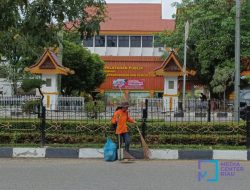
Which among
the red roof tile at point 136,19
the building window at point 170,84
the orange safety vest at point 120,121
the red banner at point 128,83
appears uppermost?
the red roof tile at point 136,19

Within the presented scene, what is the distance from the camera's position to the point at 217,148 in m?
11.5

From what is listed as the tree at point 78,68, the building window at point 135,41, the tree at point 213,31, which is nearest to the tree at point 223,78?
the tree at point 213,31

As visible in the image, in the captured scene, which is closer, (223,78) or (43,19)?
(43,19)

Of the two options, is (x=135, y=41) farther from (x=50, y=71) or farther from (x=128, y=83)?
(x=50, y=71)

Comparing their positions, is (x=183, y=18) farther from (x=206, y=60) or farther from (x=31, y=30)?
(x=31, y=30)

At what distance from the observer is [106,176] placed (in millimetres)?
8500

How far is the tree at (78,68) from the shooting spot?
3724 centimetres

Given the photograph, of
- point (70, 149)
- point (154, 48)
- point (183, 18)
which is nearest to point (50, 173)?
point (70, 149)

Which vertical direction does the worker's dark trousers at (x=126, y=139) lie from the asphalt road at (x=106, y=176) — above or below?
above

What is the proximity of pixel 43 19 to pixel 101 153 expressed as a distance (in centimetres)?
328

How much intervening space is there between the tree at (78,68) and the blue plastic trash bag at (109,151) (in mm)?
26578

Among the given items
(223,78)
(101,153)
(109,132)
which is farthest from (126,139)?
(223,78)

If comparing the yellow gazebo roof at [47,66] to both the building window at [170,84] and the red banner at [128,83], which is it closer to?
the building window at [170,84]

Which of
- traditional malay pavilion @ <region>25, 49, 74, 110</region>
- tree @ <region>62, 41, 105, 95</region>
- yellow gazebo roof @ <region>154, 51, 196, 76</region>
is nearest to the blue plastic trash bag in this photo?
traditional malay pavilion @ <region>25, 49, 74, 110</region>
